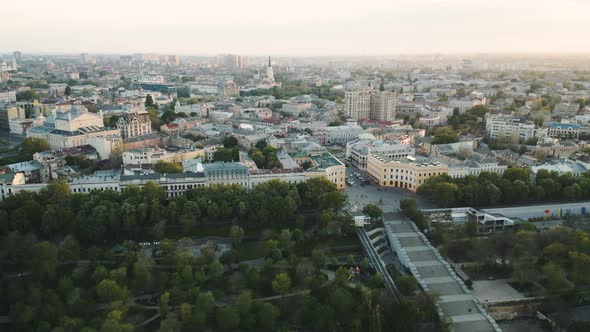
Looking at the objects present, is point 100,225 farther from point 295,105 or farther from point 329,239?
point 295,105

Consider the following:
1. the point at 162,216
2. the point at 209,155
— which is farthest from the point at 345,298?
the point at 209,155

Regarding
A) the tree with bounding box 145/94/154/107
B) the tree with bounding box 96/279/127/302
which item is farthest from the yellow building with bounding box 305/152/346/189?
the tree with bounding box 145/94/154/107

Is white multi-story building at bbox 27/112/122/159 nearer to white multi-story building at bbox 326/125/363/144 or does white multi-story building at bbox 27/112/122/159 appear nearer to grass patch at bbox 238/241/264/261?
white multi-story building at bbox 326/125/363/144

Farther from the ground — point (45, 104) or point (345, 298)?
point (45, 104)

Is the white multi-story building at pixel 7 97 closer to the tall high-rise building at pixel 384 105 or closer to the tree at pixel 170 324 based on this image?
the tall high-rise building at pixel 384 105

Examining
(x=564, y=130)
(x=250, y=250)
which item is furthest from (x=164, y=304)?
(x=564, y=130)
